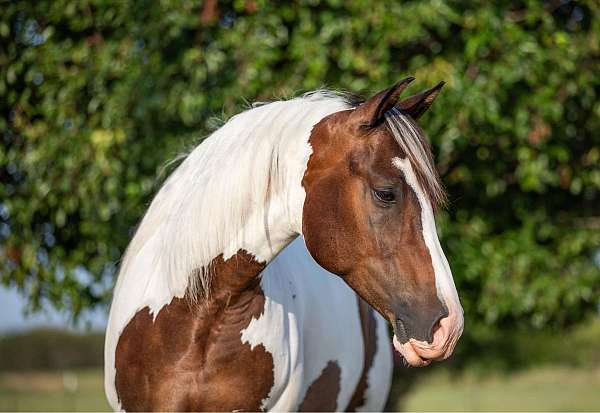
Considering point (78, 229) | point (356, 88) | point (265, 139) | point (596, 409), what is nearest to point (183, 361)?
point (265, 139)

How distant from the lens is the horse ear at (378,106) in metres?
2.57

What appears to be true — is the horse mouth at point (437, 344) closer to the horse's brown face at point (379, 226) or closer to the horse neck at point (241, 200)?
the horse's brown face at point (379, 226)

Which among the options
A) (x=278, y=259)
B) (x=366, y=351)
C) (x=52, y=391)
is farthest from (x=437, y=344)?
(x=52, y=391)

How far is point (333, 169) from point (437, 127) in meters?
2.93

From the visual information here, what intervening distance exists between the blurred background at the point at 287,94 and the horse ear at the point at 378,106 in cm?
269

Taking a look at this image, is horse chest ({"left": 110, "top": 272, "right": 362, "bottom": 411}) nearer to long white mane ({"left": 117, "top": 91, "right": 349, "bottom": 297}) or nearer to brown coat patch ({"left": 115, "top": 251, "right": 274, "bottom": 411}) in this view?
brown coat patch ({"left": 115, "top": 251, "right": 274, "bottom": 411})

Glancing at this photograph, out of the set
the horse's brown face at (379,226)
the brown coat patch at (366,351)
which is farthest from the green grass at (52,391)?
the horse's brown face at (379,226)

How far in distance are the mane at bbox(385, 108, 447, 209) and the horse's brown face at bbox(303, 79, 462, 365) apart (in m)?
0.02

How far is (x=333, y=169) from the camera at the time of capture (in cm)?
272

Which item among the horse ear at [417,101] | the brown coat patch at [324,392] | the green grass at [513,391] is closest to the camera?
the horse ear at [417,101]

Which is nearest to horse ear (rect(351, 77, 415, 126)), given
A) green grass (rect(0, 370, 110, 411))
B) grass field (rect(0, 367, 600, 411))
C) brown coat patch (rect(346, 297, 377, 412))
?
brown coat patch (rect(346, 297, 377, 412))

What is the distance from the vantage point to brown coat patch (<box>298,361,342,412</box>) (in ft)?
11.3

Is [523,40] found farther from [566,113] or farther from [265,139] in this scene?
[265,139]

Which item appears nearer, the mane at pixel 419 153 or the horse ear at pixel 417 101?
the mane at pixel 419 153
